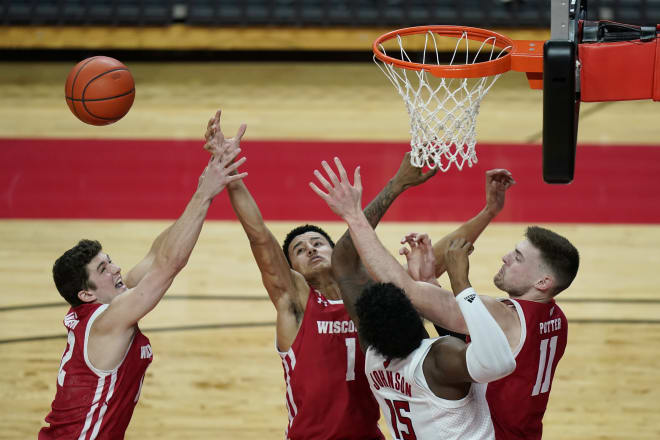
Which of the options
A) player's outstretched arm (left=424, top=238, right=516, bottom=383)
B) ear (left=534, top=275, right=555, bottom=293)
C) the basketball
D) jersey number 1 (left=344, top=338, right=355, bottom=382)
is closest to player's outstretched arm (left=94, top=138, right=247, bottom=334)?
jersey number 1 (left=344, top=338, right=355, bottom=382)

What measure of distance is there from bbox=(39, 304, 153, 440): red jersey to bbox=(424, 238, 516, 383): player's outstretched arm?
146cm

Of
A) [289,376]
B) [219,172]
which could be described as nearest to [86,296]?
[219,172]

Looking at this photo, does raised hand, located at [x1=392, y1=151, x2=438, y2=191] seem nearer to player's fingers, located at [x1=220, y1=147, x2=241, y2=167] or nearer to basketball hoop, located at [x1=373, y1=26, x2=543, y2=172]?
basketball hoop, located at [x1=373, y1=26, x2=543, y2=172]

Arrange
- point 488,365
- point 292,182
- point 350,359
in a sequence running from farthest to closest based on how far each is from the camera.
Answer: point 292,182 < point 350,359 < point 488,365

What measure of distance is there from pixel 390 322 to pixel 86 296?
1517 mm

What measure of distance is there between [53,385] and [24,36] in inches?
328

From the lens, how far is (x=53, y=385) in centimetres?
601

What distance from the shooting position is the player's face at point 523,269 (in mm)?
4137

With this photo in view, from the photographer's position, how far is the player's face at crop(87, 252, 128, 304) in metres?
4.23

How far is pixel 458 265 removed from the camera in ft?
12.8

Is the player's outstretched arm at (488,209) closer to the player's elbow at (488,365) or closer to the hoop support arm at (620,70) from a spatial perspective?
the hoop support arm at (620,70)

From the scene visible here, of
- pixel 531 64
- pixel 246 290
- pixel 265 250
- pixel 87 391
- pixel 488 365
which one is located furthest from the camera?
pixel 246 290

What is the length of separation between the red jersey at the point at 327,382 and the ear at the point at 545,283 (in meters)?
0.89

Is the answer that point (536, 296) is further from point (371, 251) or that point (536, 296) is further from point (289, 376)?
point (289, 376)
